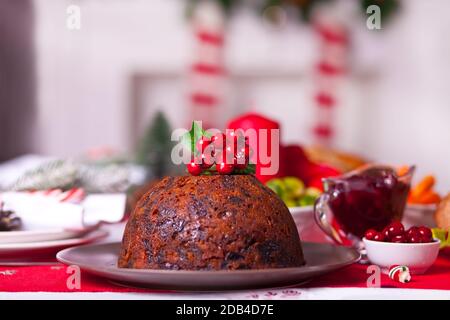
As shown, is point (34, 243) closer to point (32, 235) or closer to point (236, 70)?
point (32, 235)

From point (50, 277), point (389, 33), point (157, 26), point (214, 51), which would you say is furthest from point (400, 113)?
point (50, 277)

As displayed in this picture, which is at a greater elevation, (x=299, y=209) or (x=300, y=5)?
(x=300, y=5)

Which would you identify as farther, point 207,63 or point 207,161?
point 207,63

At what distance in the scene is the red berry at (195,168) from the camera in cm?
98

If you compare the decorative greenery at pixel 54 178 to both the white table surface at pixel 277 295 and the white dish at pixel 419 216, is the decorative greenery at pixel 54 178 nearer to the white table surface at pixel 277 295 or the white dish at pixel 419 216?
the white table surface at pixel 277 295

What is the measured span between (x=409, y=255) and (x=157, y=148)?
1.45 m

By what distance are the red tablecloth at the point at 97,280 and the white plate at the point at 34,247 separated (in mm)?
41

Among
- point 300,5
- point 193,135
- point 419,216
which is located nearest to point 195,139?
point 193,135

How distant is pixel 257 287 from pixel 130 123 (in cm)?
535

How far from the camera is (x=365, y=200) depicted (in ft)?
4.01

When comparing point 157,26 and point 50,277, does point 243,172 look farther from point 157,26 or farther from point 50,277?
point 157,26

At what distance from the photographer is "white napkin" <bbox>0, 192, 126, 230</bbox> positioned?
1.22m

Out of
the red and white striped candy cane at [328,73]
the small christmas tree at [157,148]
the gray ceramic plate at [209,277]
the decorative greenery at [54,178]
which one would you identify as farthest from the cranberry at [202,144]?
the red and white striped candy cane at [328,73]
